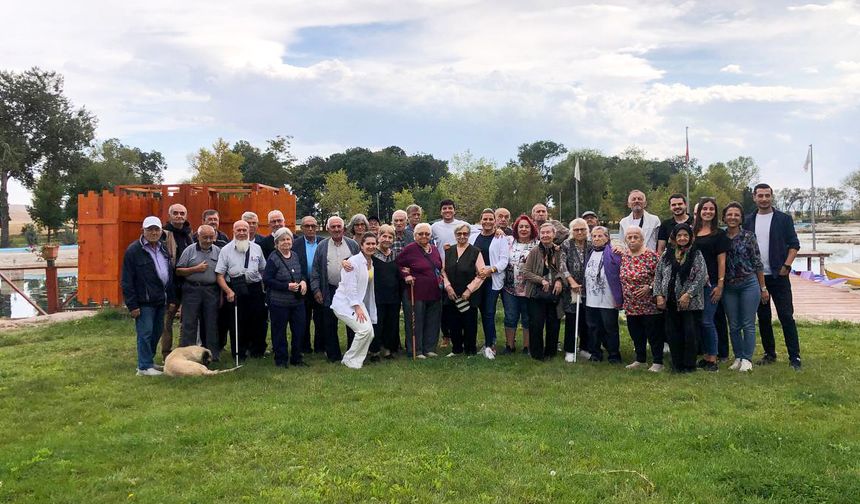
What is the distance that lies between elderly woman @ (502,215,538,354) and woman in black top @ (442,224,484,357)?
0.37 m

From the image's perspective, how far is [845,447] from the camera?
446 centimetres

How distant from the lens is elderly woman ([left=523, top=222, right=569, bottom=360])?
7547 mm

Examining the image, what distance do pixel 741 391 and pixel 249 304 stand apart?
5591mm

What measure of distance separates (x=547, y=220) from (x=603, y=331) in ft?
5.24

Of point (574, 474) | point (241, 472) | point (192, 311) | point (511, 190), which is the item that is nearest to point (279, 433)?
point (241, 472)

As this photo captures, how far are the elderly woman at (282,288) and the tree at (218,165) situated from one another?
106 ft

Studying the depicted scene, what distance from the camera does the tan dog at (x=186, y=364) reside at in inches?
278

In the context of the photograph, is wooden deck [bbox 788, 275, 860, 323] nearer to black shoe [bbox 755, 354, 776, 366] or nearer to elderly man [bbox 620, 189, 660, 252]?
black shoe [bbox 755, 354, 776, 366]

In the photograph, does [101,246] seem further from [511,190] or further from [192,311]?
[511,190]

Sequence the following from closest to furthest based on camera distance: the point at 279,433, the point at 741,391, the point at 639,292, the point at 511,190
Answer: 1. the point at 279,433
2. the point at 741,391
3. the point at 639,292
4. the point at 511,190

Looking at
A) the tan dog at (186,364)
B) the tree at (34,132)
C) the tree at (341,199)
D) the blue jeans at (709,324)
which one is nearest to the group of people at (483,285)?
the blue jeans at (709,324)

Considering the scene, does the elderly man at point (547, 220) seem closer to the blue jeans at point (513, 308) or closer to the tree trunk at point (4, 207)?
the blue jeans at point (513, 308)

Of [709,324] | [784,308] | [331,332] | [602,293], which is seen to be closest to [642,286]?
[602,293]

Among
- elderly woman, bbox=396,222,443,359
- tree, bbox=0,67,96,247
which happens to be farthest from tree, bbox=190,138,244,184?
elderly woman, bbox=396,222,443,359
